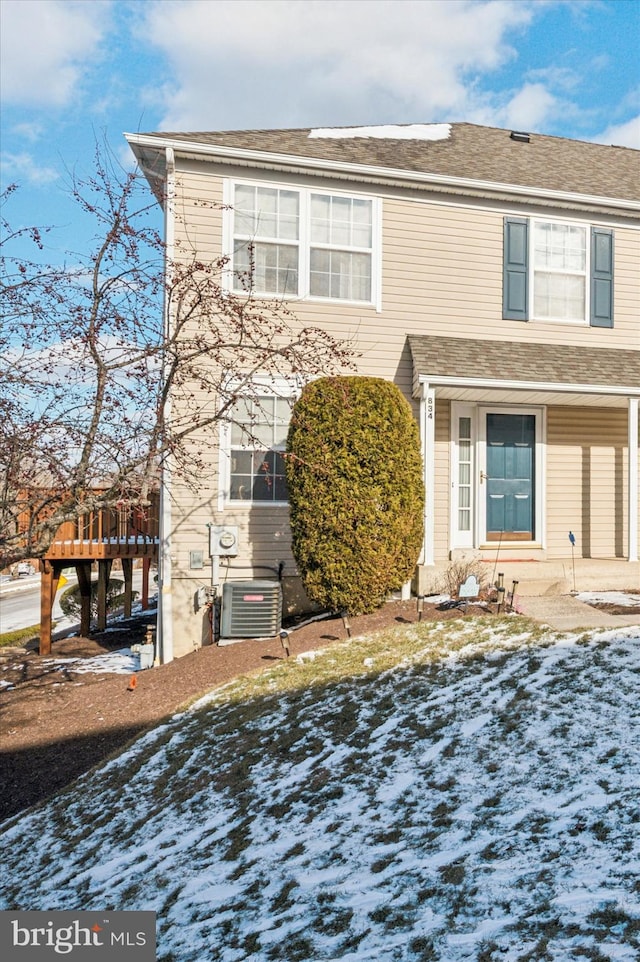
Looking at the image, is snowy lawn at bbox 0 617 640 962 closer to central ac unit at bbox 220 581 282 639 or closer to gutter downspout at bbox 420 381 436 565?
central ac unit at bbox 220 581 282 639

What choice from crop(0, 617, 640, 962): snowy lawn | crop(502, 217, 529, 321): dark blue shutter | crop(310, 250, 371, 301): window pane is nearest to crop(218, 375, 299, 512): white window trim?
crop(310, 250, 371, 301): window pane

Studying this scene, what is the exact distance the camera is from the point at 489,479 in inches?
372

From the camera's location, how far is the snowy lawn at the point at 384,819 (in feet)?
8.71

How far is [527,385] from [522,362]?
0.55 meters

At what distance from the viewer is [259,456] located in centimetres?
881

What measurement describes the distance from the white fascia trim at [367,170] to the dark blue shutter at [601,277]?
18.0 inches

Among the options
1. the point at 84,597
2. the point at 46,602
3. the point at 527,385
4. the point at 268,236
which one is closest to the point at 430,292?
the point at 527,385

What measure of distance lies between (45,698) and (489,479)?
253 inches

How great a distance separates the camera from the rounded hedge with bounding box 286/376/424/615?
743 cm

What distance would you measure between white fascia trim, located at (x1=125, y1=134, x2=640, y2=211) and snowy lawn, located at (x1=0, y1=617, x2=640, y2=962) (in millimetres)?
6487

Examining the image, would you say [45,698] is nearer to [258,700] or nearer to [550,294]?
[258,700]

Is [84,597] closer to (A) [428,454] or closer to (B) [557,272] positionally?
(A) [428,454]

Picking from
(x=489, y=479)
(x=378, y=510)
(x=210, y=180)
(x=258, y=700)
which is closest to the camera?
(x=258, y=700)

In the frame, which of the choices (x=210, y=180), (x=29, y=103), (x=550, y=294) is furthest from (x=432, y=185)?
(x=29, y=103)
